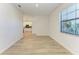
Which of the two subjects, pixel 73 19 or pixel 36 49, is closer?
pixel 73 19

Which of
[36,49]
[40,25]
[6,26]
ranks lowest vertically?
[36,49]

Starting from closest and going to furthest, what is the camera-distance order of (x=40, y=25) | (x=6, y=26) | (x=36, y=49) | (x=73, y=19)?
(x=73, y=19) → (x=6, y=26) → (x=36, y=49) → (x=40, y=25)

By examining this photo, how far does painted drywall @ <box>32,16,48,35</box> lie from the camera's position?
12.8m

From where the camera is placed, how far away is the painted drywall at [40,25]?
42.1 feet

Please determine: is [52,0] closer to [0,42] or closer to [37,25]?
[0,42]

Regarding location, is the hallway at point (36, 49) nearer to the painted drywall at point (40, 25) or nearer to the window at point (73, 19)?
the window at point (73, 19)

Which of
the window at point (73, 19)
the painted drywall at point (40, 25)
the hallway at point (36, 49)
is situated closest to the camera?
the window at point (73, 19)

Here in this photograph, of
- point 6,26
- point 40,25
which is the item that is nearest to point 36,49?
point 6,26

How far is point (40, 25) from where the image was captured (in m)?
13.0

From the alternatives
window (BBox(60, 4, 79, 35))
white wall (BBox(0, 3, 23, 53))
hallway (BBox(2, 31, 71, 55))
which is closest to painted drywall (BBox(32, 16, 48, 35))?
window (BBox(60, 4, 79, 35))

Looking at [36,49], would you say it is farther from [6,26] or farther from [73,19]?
[73,19]

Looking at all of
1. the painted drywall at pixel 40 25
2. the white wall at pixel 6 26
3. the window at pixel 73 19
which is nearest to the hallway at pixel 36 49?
the white wall at pixel 6 26

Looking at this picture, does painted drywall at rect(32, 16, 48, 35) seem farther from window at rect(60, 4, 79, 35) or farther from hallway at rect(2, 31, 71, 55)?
hallway at rect(2, 31, 71, 55)

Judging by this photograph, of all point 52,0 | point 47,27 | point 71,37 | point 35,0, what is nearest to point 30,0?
point 35,0
